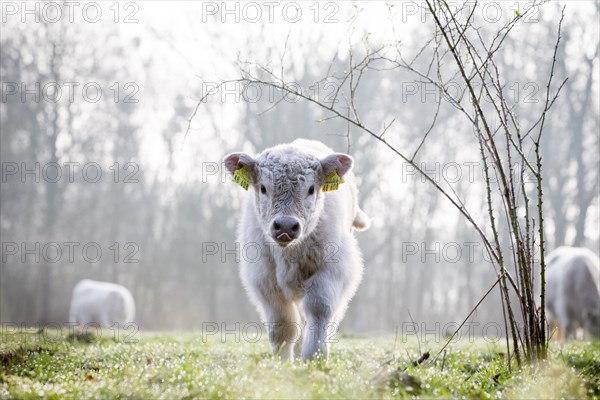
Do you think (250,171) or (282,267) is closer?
(282,267)

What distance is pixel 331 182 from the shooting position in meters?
7.05

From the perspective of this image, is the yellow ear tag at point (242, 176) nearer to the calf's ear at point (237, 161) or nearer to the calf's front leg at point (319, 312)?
the calf's ear at point (237, 161)

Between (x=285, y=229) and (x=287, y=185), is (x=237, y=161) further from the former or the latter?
(x=285, y=229)

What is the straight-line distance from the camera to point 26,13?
2523 centimetres

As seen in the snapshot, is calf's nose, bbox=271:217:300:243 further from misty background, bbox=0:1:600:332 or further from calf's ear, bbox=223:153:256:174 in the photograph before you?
misty background, bbox=0:1:600:332

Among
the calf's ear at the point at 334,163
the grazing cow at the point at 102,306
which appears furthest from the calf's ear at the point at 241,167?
the grazing cow at the point at 102,306

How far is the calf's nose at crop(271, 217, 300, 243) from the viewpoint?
6.12 metres

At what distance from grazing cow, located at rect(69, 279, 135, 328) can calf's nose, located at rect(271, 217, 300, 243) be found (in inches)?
759

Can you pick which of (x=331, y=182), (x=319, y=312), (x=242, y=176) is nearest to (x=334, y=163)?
(x=331, y=182)

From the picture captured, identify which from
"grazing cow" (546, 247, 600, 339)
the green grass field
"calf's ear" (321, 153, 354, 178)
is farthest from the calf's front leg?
"grazing cow" (546, 247, 600, 339)

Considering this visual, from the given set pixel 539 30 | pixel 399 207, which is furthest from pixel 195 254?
pixel 539 30

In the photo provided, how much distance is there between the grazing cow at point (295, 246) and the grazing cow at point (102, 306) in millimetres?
18398

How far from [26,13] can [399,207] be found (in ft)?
62.5

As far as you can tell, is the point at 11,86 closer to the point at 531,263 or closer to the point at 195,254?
the point at 195,254
